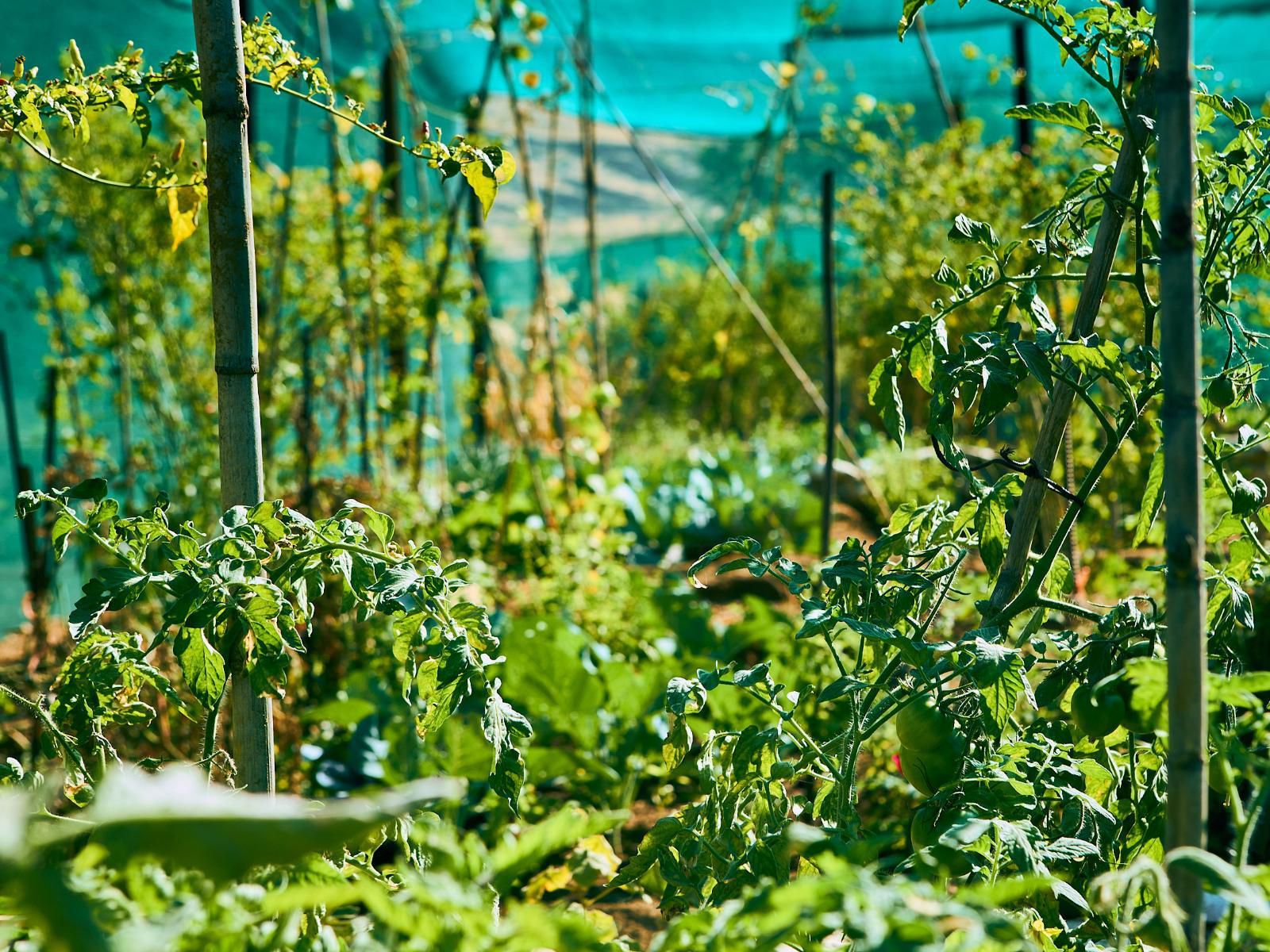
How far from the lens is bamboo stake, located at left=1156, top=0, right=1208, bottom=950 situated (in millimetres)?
744

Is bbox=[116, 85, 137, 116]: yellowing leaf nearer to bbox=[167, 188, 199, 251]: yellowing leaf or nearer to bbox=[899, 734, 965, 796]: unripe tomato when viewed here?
bbox=[167, 188, 199, 251]: yellowing leaf

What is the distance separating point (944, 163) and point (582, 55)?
2.11 meters

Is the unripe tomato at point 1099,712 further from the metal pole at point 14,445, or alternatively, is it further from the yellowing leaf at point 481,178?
the metal pole at point 14,445

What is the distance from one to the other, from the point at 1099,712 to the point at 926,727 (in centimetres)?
19

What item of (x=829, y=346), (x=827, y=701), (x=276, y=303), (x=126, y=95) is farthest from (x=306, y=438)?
(x=827, y=701)

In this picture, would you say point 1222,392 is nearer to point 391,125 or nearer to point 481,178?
point 481,178

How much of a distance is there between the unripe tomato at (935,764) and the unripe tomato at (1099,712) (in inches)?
6.8

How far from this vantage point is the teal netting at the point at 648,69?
4.28 metres

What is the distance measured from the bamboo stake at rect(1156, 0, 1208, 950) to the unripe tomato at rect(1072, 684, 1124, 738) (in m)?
0.09

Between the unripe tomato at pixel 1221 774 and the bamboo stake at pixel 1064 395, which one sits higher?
the bamboo stake at pixel 1064 395

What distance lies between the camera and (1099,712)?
0.85 m

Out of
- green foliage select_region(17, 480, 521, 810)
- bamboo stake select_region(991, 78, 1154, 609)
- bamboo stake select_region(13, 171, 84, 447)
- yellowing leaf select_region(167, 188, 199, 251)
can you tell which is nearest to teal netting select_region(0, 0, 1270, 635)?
bamboo stake select_region(13, 171, 84, 447)

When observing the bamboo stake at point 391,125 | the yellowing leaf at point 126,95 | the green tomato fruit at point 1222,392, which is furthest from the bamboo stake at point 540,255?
the green tomato fruit at point 1222,392

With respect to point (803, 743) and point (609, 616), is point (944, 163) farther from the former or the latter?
point (803, 743)
